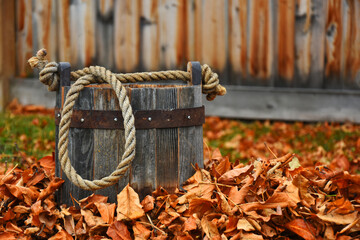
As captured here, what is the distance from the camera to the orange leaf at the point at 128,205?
2.06 metres

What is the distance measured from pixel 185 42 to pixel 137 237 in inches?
136

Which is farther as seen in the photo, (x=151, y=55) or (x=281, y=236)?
(x=151, y=55)

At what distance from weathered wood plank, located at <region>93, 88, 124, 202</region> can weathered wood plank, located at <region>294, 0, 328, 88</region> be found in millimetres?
3255

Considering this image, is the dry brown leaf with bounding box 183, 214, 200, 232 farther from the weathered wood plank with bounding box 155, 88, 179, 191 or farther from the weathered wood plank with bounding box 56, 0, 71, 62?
the weathered wood plank with bounding box 56, 0, 71, 62

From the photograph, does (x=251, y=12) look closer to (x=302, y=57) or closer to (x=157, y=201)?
(x=302, y=57)

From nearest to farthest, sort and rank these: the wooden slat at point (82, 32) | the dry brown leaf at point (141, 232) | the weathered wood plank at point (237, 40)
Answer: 1. the dry brown leaf at point (141, 232)
2. the weathered wood plank at point (237, 40)
3. the wooden slat at point (82, 32)

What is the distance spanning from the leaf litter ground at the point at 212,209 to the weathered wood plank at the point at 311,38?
112 inches

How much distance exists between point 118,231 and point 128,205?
0.39 feet

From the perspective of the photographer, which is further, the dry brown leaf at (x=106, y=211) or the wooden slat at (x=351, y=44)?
the wooden slat at (x=351, y=44)

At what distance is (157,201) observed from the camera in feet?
7.24

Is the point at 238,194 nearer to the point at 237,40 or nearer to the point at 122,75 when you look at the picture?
the point at 122,75

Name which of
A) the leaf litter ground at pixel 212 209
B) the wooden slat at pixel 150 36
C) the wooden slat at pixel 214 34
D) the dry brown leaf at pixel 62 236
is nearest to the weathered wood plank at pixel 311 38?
the wooden slat at pixel 214 34

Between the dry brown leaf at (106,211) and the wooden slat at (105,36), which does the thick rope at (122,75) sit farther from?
the wooden slat at (105,36)

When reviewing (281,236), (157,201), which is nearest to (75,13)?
(157,201)
